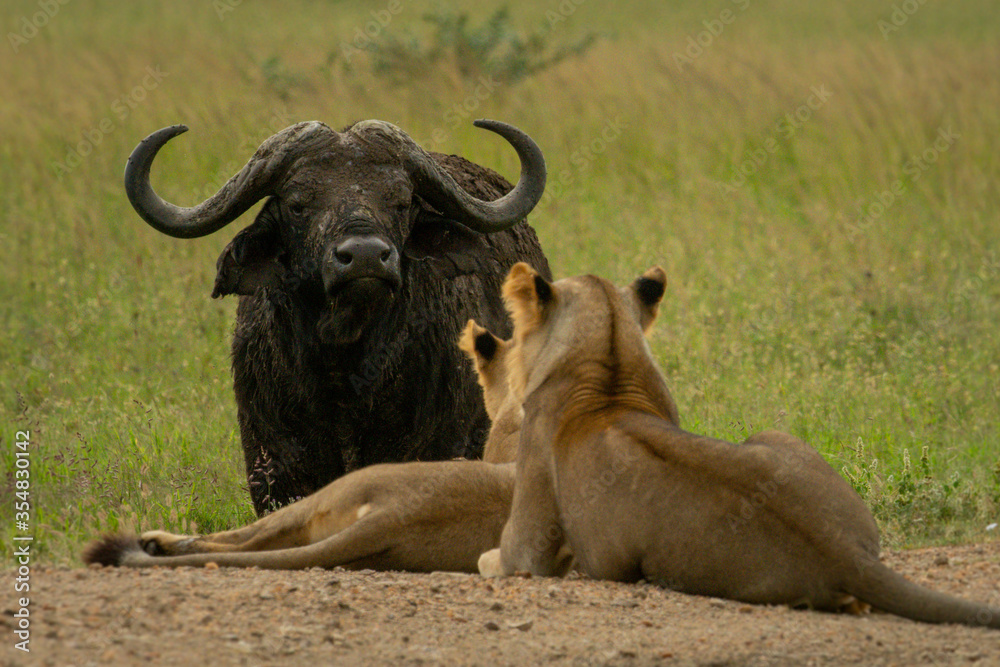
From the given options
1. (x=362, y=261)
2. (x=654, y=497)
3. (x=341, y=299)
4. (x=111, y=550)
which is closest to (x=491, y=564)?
(x=654, y=497)

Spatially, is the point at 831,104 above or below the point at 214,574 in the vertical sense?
above

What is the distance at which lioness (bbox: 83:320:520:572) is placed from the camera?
219 inches

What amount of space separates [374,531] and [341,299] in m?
1.72

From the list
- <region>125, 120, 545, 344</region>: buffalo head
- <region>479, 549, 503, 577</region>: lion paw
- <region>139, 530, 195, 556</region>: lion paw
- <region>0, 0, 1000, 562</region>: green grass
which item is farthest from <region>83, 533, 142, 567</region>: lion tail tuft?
<region>125, 120, 545, 344</region>: buffalo head

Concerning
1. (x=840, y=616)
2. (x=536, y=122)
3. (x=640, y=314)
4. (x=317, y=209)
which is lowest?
(x=840, y=616)

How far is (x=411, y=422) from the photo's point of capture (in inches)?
299

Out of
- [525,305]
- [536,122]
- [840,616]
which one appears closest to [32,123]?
[536,122]

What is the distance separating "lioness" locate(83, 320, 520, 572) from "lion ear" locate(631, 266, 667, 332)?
36.0 inches

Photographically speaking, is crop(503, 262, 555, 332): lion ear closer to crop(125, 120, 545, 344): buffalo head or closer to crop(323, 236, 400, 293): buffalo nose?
crop(323, 236, 400, 293): buffalo nose

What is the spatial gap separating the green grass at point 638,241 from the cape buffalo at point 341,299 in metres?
0.64

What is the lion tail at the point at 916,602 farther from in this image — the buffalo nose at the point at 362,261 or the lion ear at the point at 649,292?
the buffalo nose at the point at 362,261

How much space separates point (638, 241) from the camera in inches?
508

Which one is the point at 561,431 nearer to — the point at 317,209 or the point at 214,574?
the point at 214,574

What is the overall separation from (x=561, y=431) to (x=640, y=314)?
0.80 m
